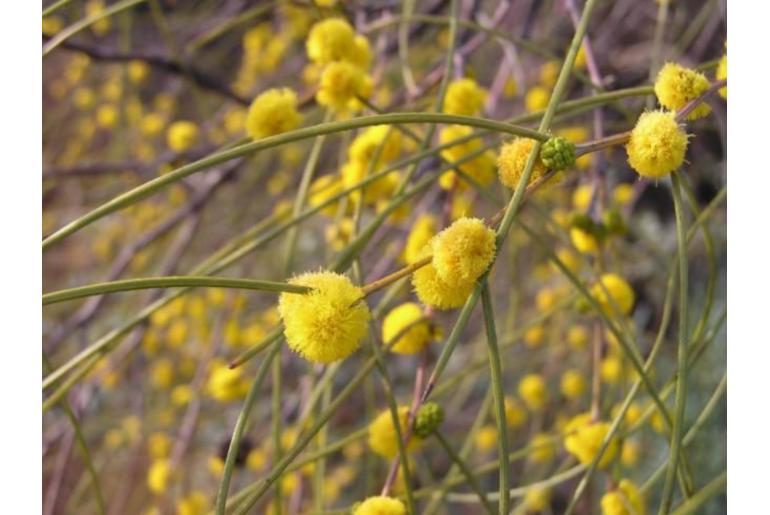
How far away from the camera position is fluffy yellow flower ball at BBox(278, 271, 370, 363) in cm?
40

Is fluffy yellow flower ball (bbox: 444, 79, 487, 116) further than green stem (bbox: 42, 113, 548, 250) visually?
Yes

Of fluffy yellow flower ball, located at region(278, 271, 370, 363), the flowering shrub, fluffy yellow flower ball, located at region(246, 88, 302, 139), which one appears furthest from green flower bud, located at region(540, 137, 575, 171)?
fluffy yellow flower ball, located at region(246, 88, 302, 139)

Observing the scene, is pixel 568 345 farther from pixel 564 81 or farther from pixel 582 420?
pixel 564 81

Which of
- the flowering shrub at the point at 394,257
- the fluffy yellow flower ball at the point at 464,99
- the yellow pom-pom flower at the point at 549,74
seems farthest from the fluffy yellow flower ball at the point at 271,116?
the yellow pom-pom flower at the point at 549,74

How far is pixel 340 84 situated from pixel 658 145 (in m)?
0.27

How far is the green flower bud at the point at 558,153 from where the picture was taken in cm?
42

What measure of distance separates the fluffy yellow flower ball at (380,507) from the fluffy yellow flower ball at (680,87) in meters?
0.26

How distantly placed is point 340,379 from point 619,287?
131cm

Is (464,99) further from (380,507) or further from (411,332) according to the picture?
(380,507)

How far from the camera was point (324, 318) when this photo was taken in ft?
1.29

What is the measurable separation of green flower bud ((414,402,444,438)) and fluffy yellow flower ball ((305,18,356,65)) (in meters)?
0.27

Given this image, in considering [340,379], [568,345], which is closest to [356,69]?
[568,345]

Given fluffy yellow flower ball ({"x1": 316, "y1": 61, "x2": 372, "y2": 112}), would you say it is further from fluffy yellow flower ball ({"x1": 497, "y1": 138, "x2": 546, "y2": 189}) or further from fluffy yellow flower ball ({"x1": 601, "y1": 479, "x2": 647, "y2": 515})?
fluffy yellow flower ball ({"x1": 601, "y1": 479, "x2": 647, "y2": 515})

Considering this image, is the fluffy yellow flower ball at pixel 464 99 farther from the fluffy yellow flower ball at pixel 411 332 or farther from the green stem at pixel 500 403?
the green stem at pixel 500 403
